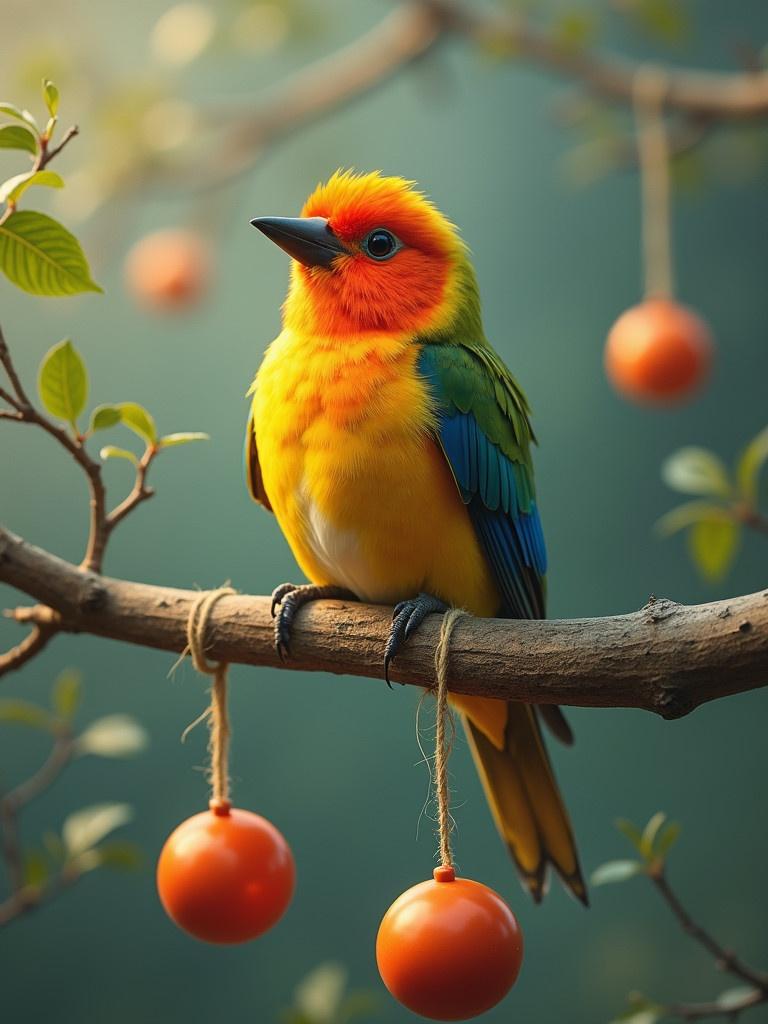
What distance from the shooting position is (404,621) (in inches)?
41.6

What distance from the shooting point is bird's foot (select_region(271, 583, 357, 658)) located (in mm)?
1083

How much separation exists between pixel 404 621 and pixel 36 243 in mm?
511

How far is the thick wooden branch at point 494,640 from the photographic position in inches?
34.3

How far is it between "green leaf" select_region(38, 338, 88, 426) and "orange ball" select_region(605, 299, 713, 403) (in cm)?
105

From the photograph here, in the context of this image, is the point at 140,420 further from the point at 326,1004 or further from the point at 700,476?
the point at 326,1004

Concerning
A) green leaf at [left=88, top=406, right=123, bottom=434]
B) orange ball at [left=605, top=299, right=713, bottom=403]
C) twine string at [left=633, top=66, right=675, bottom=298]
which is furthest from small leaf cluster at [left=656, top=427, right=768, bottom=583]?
green leaf at [left=88, top=406, right=123, bottom=434]

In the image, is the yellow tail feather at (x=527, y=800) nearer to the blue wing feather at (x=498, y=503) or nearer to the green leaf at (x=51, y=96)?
the blue wing feather at (x=498, y=503)

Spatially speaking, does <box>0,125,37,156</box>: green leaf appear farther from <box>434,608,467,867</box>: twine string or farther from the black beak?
<box>434,608,467,867</box>: twine string

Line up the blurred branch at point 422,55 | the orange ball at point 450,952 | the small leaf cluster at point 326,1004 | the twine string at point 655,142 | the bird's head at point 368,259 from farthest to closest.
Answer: the blurred branch at point 422,55, the twine string at point 655,142, the small leaf cluster at point 326,1004, the bird's head at point 368,259, the orange ball at point 450,952

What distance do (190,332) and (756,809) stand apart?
2.01 metres

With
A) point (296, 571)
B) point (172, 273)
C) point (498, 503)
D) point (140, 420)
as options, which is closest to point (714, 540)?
point (498, 503)

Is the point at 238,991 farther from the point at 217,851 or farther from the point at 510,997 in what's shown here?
the point at 217,851

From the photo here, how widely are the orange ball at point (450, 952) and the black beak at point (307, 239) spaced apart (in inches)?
28.3

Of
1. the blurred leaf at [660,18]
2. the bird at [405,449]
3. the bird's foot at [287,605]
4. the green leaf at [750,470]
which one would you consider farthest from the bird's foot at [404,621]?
the blurred leaf at [660,18]
